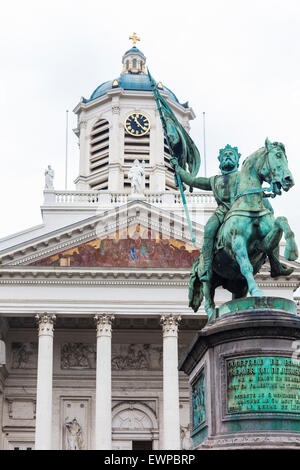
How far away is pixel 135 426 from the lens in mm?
38375

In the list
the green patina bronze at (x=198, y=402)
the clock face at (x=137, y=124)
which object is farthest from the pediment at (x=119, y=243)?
the green patina bronze at (x=198, y=402)

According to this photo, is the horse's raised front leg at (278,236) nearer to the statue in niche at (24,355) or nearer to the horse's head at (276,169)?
the horse's head at (276,169)

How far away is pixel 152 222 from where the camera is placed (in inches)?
1460

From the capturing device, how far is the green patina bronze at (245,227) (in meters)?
9.82

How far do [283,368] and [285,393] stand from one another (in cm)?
27

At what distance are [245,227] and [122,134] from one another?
46889 millimetres

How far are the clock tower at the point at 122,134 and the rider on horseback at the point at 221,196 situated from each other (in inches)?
1617

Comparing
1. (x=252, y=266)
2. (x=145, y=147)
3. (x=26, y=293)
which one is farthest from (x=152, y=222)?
(x=252, y=266)

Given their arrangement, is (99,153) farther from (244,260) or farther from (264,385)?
(264,385)

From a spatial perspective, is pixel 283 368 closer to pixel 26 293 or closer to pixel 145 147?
pixel 26 293

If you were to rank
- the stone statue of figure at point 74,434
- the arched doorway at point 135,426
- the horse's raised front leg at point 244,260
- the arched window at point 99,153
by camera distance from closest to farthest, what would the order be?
the horse's raised front leg at point 244,260
the stone statue of figure at point 74,434
the arched doorway at point 135,426
the arched window at point 99,153

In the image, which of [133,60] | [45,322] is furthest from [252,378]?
[133,60]

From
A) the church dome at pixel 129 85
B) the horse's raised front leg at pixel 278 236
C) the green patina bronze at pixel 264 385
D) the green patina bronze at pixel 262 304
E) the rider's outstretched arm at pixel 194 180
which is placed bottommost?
the green patina bronze at pixel 264 385

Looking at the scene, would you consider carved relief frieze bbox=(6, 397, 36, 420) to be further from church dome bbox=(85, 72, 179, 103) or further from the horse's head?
the horse's head
